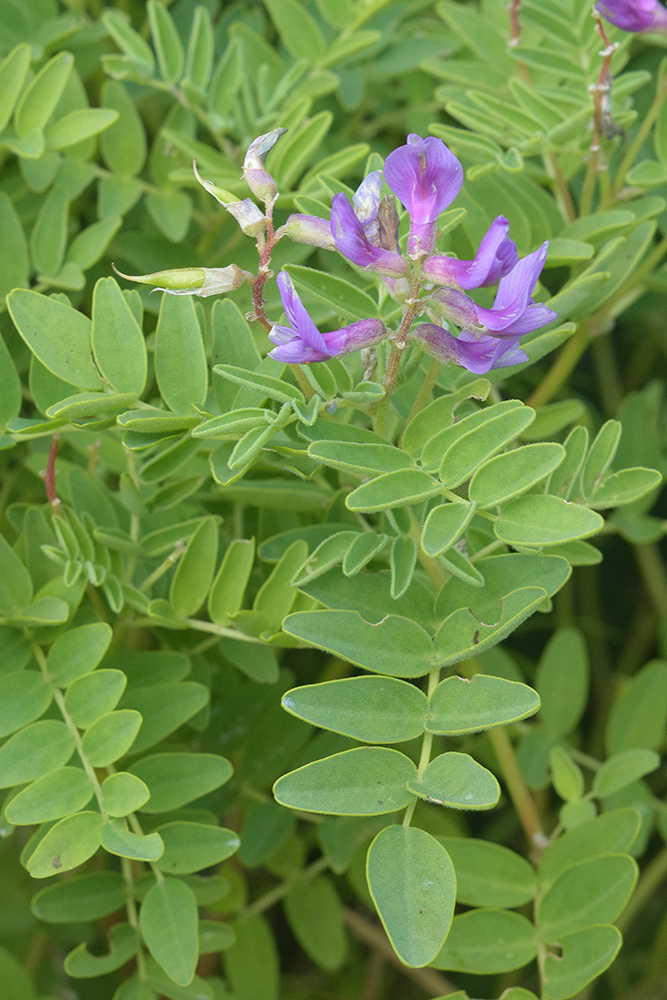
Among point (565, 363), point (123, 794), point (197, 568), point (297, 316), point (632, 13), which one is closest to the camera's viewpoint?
point (297, 316)

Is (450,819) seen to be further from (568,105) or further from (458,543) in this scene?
(568,105)

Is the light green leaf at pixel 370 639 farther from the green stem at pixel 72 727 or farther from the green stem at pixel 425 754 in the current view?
the green stem at pixel 72 727

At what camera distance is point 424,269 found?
61cm

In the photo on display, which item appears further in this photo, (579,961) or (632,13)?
(632,13)

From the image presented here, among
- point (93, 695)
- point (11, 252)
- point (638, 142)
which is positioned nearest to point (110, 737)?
point (93, 695)

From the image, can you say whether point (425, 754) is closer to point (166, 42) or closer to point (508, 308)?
point (508, 308)

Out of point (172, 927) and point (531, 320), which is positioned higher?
point (531, 320)

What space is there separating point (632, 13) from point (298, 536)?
23.1 inches

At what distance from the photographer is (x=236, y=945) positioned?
1028mm

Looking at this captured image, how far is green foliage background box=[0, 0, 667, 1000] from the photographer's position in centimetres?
66

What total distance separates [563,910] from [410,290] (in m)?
0.53

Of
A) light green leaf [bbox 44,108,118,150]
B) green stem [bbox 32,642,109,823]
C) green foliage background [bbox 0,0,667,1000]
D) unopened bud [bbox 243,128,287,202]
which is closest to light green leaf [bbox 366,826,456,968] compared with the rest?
green foliage background [bbox 0,0,667,1000]

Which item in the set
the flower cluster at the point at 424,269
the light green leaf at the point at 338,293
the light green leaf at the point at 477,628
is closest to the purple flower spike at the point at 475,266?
the flower cluster at the point at 424,269

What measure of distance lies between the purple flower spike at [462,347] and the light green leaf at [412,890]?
0.31 m
